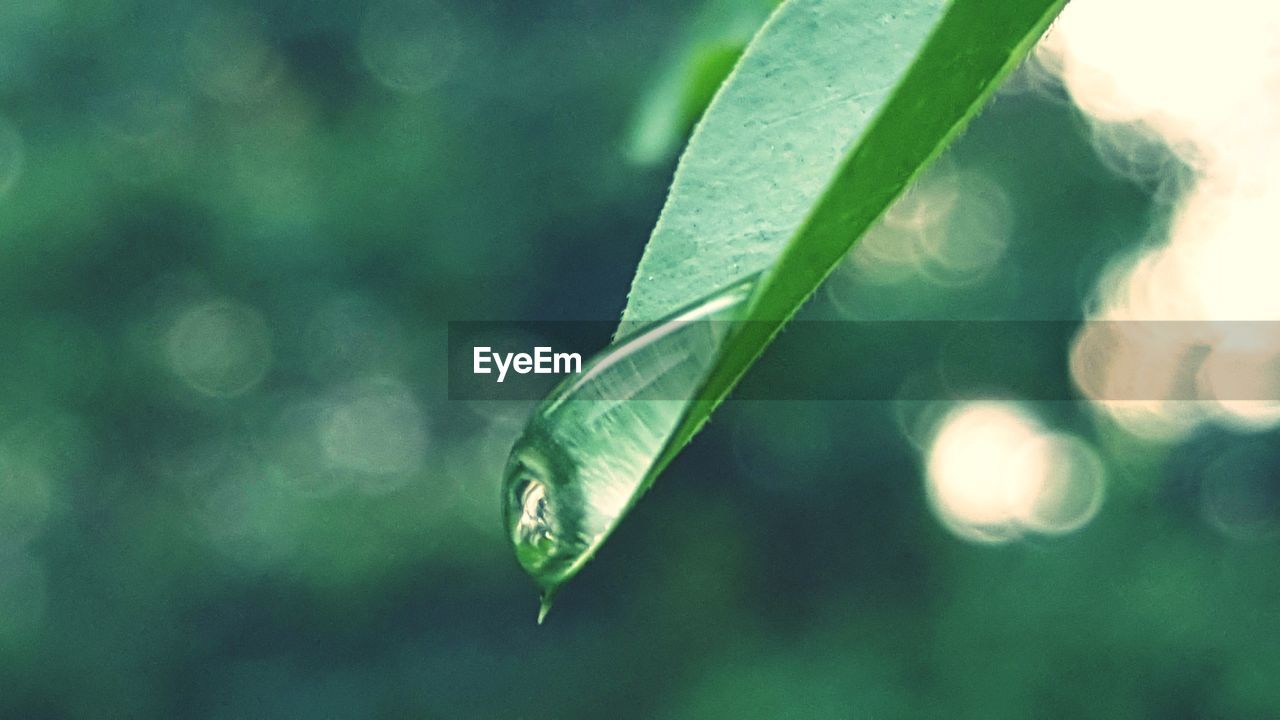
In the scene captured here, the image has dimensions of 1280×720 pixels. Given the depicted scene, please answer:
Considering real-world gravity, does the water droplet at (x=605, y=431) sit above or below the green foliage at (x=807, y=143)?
below

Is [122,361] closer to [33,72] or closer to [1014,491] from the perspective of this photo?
[33,72]

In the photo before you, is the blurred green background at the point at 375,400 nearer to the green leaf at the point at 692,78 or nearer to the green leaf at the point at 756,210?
the green leaf at the point at 692,78

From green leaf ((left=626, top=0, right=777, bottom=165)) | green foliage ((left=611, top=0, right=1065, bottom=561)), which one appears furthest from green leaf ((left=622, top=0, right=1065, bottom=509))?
green leaf ((left=626, top=0, right=777, bottom=165))

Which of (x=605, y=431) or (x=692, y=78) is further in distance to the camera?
(x=692, y=78)

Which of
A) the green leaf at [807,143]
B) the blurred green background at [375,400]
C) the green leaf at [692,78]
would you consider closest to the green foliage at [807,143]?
the green leaf at [807,143]

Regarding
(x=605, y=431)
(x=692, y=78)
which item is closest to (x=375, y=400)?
(x=692, y=78)

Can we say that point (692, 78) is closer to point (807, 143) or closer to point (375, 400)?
point (807, 143)

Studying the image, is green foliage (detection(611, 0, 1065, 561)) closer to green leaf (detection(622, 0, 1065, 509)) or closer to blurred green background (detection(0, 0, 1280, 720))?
green leaf (detection(622, 0, 1065, 509))
